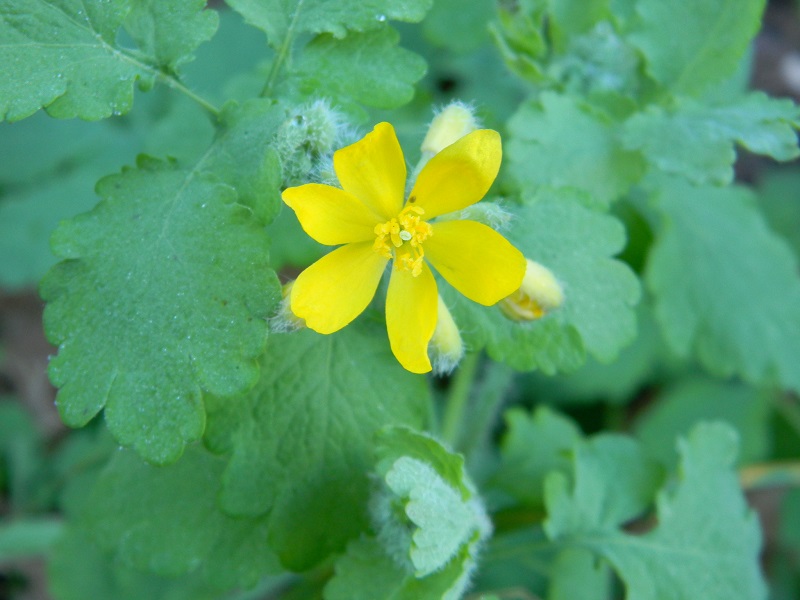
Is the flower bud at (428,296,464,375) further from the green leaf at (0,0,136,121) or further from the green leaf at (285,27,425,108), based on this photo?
the green leaf at (0,0,136,121)

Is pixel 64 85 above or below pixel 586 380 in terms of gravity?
above

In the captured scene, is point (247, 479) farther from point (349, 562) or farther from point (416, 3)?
point (416, 3)

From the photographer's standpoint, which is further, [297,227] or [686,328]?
[686,328]

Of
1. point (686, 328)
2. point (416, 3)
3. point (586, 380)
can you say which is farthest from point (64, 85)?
point (586, 380)

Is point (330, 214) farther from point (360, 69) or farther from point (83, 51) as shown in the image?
point (83, 51)

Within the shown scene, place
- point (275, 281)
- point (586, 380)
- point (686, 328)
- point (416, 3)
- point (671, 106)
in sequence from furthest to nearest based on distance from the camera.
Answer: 1. point (586, 380)
2. point (686, 328)
3. point (671, 106)
4. point (416, 3)
5. point (275, 281)

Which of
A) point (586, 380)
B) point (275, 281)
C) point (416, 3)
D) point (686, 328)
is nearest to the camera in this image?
point (275, 281)

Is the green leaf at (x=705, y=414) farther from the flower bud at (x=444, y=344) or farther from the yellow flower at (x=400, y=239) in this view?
the yellow flower at (x=400, y=239)

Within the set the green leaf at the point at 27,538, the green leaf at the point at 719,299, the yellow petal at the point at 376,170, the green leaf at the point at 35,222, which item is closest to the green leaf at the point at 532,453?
the green leaf at the point at 719,299
